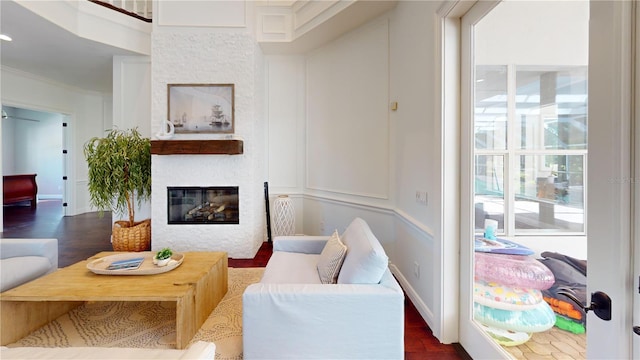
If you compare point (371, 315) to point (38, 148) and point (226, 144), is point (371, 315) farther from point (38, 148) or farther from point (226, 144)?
point (38, 148)

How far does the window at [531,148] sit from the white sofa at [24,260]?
3.30 m

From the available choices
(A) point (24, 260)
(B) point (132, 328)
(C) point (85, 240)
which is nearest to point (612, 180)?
(B) point (132, 328)

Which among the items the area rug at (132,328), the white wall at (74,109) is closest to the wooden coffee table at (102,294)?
the area rug at (132,328)

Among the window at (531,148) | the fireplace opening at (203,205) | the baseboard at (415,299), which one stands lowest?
the baseboard at (415,299)

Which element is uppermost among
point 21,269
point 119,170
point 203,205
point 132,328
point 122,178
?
point 119,170

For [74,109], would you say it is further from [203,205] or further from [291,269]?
[291,269]

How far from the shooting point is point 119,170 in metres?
3.60

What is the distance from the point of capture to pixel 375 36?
3.31m

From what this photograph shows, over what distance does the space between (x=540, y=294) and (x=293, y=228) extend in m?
3.18

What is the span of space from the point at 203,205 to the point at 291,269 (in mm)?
2106

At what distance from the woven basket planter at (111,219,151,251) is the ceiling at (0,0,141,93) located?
2.48 meters

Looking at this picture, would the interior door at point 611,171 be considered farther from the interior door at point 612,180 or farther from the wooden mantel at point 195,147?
the wooden mantel at point 195,147

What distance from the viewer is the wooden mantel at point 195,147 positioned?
3.52 m

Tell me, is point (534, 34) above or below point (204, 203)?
above
